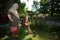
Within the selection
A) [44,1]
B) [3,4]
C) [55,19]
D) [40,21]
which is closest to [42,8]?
[44,1]

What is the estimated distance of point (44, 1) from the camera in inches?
677

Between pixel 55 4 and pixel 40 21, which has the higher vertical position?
pixel 55 4

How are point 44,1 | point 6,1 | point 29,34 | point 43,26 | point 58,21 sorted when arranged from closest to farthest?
point 29,34, point 6,1, point 43,26, point 58,21, point 44,1

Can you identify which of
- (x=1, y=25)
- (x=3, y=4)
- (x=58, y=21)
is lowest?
(x=58, y=21)

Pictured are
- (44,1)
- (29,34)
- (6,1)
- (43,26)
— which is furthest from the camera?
(44,1)

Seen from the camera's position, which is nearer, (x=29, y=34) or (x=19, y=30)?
(x=19, y=30)

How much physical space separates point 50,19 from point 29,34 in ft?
22.6

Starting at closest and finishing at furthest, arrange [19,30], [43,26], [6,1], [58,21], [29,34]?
[19,30] < [29,34] < [6,1] < [43,26] < [58,21]

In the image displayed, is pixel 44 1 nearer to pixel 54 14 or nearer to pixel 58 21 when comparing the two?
pixel 54 14

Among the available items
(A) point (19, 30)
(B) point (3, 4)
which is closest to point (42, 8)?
(B) point (3, 4)

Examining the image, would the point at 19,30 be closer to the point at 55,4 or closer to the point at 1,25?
the point at 1,25

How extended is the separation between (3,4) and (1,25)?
4.84 feet

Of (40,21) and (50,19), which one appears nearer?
(40,21)

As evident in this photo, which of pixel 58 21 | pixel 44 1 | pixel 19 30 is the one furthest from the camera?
pixel 44 1
